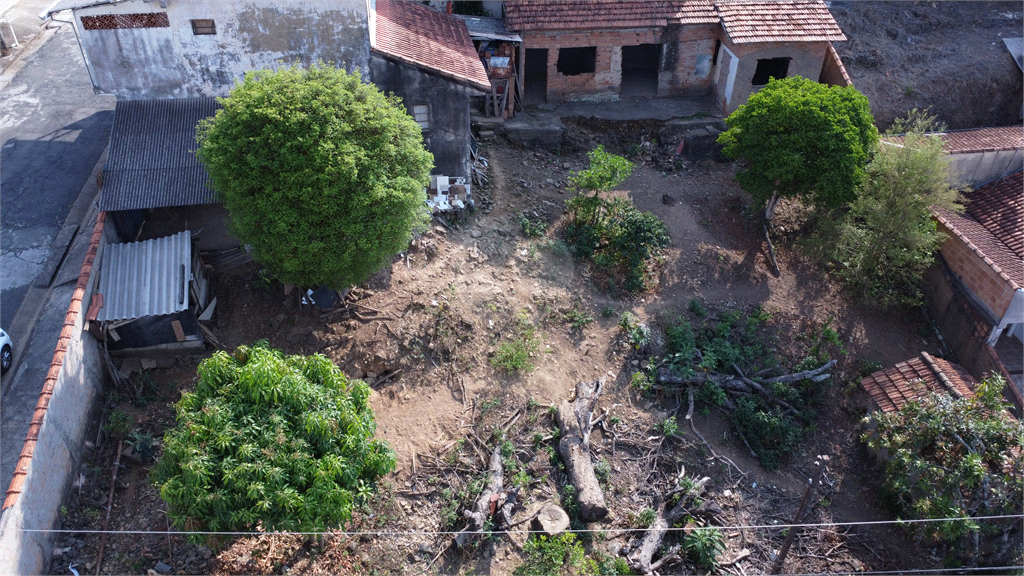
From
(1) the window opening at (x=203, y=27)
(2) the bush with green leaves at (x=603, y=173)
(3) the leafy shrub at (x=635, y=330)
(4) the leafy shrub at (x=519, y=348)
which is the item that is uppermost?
(1) the window opening at (x=203, y=27)

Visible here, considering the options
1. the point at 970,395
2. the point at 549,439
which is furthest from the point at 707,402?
the point at 970,395

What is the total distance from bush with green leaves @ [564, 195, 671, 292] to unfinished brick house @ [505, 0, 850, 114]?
6955 mm

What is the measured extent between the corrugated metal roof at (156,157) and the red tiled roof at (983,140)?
2122cm

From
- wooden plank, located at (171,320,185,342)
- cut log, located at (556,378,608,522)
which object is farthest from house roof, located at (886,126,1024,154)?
wooden plank, located at (171,320,185,342)

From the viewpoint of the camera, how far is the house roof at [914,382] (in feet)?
55.3

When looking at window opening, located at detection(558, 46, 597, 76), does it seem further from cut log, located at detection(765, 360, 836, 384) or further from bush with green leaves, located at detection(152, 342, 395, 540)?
bush with green leaves, located at detection(152, 342, 395, 540)

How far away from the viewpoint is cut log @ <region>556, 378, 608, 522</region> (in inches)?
583

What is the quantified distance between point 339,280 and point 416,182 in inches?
110

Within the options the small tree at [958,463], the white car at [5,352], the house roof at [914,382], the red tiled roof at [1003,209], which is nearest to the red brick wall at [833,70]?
the red tiled roof at [1003,209]

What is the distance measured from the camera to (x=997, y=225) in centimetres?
2108

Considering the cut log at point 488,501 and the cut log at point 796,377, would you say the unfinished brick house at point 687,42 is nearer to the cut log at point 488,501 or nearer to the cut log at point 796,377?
the cut log at point 796,377

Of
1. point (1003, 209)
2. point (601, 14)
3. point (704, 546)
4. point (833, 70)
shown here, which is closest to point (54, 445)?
point (704, 546)

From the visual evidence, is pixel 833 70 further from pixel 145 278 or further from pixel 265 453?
pixel 265 453

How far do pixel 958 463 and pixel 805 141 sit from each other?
922 cm
